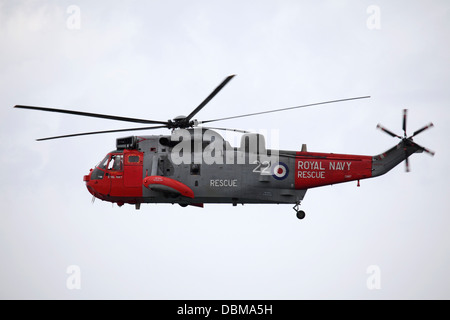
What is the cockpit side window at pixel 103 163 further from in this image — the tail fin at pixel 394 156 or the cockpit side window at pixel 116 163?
the tail fin at pixel 394 156

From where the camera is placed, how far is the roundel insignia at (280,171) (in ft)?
93.4

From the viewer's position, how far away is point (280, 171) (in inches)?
1121

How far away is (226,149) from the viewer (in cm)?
2883

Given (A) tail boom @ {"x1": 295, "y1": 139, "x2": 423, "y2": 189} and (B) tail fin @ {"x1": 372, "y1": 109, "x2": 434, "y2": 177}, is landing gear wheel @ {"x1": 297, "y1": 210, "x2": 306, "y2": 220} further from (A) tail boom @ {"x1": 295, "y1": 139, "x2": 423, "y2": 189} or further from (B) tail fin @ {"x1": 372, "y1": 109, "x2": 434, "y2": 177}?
(B) tail fin @ {"x1": 372, "y1": 109, "x2": 434, "y2": 177}

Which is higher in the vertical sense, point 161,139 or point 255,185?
point 161,139

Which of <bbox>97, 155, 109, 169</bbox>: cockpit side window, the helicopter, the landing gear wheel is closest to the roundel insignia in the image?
the helicopter

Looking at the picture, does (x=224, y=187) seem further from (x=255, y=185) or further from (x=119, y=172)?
(x=119, y=172)

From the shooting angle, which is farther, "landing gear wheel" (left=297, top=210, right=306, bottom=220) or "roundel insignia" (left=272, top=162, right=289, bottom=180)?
"landing gear wheel" (left=297, top=210, right=306, bottom=220)

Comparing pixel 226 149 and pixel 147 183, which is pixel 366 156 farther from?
pixel 147 183

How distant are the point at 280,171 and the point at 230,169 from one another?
7.22 ft

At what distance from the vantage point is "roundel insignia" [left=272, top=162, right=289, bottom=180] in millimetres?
28469

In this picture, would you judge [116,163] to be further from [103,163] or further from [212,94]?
[212,94]

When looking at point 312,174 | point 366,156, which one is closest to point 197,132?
point 312,174

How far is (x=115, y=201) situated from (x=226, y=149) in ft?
18.3
